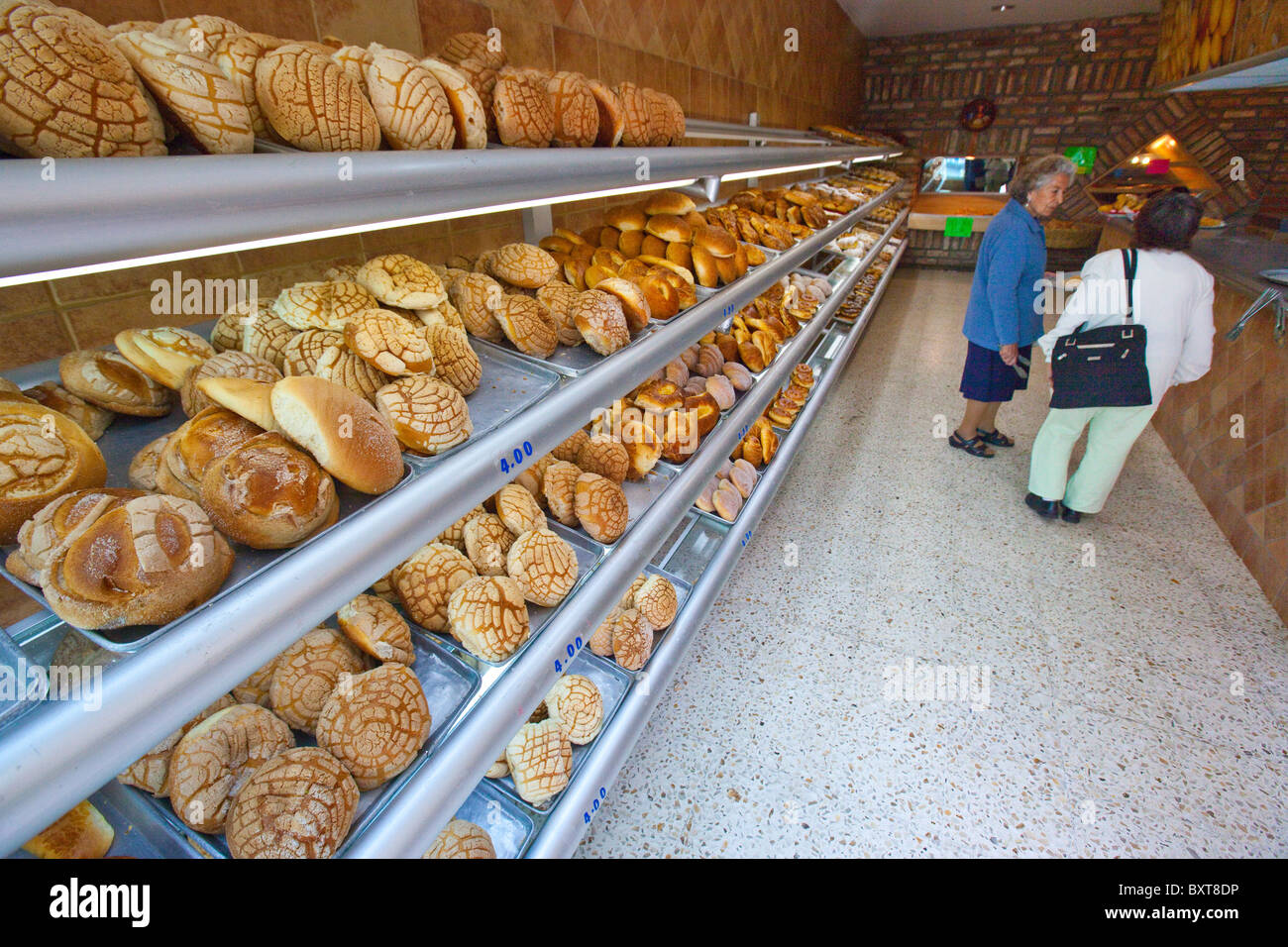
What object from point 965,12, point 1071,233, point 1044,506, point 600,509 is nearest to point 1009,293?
point 1044,506

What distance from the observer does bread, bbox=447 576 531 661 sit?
0.98 meters

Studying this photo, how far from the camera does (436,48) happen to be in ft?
5.01

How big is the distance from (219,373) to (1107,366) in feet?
9.93

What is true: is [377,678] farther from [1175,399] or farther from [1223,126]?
[1223,126]

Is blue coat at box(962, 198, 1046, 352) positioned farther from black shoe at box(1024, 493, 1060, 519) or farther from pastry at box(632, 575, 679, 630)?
pastry at box(632, 575, 679, 630)

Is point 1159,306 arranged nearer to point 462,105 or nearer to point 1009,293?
point 1009,293

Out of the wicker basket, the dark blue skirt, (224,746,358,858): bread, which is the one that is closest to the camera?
(224,746,358,858): bread

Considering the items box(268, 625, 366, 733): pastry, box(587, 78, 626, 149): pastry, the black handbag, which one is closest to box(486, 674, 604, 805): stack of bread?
box(268, 625, 366, 733): pastry

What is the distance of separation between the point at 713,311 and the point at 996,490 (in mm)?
2297

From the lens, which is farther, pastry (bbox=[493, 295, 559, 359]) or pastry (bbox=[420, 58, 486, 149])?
pastry (bbox=[493, 295, 559, 359])

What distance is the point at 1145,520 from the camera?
9.19 feet

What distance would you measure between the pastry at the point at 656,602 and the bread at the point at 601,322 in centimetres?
71

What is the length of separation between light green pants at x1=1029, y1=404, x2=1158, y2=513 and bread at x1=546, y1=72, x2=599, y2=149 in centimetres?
248

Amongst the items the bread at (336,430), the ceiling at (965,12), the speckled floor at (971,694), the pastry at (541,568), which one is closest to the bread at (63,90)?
the bread at (336,430)
